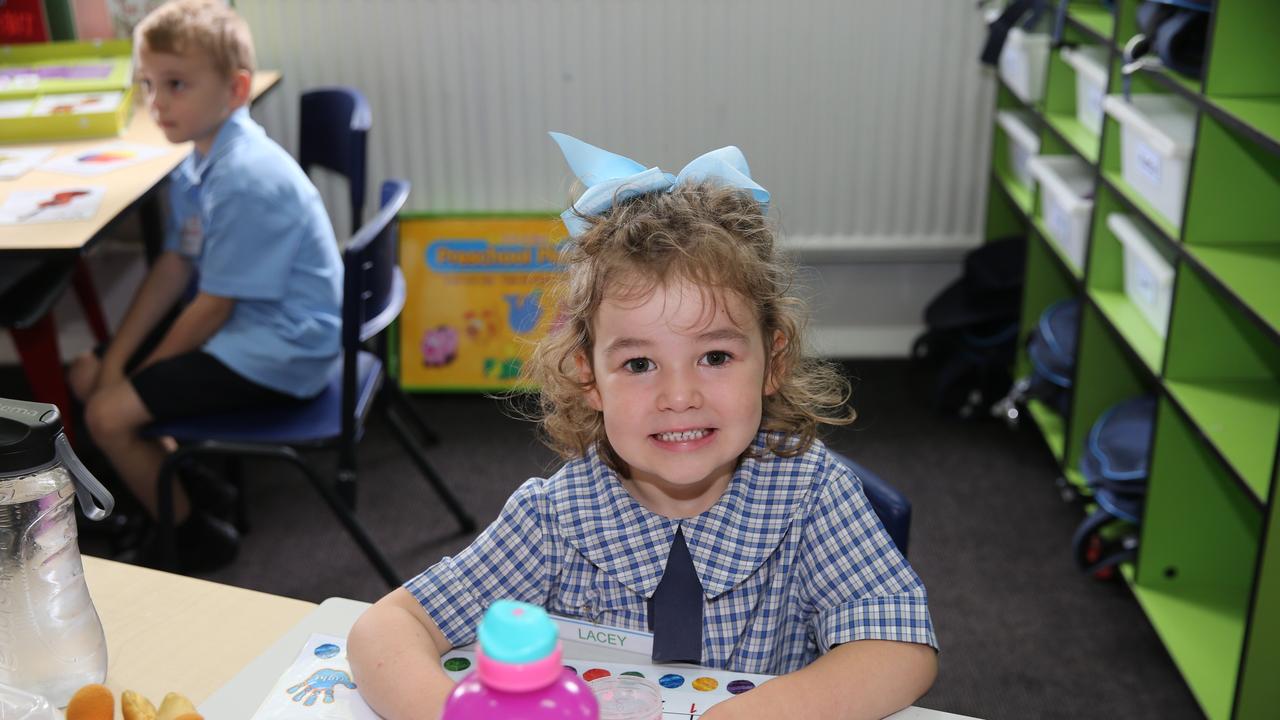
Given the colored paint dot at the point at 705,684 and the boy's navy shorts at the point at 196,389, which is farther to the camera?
the boy's navy shorts at the point at 196,389

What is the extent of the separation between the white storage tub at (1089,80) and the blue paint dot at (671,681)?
1794 millimetres

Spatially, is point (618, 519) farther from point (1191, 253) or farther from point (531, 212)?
point (531, 212)

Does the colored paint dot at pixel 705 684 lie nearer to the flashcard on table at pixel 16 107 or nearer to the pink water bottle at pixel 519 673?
the pink water bottle at pixel 519 673

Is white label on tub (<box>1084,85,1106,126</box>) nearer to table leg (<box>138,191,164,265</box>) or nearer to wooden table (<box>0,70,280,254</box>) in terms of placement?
wooden table (<box>0,70,280,254</box>)

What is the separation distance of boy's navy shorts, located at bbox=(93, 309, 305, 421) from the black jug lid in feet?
4.15

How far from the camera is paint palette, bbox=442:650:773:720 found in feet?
3.12

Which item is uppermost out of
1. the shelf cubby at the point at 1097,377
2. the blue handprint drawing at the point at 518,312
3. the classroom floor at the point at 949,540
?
the shelf cubby at the point at 1097,377

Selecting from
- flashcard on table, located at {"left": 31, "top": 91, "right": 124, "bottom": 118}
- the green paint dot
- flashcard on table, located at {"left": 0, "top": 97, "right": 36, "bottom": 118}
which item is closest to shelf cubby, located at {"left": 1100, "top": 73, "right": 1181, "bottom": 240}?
the green paint dot

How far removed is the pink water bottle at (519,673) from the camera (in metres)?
0.61

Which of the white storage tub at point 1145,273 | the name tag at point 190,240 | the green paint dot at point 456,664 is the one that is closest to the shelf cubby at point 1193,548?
the white storage tub at point 1145,273

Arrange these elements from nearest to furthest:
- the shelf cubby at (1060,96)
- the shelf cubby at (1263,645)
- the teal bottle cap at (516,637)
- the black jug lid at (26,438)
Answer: the teal bottle cap at (516,637) → the black jug lid at (26,438) → the shelf cubby at (1263,645) → the shelf cubby at (1060,96)

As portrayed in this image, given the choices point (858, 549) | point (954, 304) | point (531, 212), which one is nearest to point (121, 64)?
point (531, 212)

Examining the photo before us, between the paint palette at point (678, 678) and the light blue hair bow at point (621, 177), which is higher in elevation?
the light blue hair bow at point (621, 177)

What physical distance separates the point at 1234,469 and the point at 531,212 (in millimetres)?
1893
